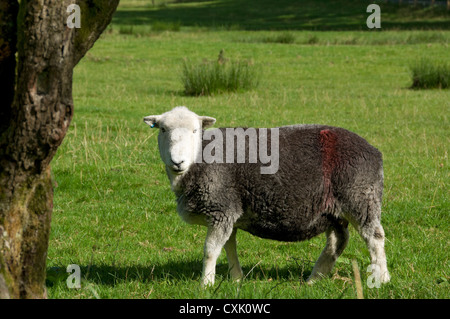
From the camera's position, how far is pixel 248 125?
1222 cm

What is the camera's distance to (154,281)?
4926 mm

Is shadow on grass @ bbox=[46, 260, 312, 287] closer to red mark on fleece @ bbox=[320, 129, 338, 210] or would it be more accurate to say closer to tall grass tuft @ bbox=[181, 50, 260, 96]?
red mark on fleece @ bbox=[320, 129, 338, 210]

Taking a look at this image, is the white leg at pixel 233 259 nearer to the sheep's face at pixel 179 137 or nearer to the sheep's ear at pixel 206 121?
→ the sheep's face at pixel 179 137

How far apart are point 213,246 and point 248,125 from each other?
296 inches

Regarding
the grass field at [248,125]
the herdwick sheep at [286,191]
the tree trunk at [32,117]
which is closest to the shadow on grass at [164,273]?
the grass field at [248,125]

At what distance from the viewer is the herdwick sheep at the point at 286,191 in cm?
494

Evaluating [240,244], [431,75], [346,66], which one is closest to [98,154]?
[240,244]

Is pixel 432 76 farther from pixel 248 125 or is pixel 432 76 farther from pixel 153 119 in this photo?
pixel 153 119

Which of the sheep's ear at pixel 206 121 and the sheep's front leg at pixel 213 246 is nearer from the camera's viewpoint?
the sheep's front leg at pixel 213 246

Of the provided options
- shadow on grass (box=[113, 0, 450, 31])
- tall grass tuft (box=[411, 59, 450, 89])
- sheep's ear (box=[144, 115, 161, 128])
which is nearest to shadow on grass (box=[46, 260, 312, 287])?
sheep's ear (box=[144, 115, 161, 128])

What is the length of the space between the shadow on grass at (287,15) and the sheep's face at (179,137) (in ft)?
112

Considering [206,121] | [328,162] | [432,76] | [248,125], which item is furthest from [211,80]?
[328,162]

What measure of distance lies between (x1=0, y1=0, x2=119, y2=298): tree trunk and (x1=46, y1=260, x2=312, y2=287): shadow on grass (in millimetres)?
1048
